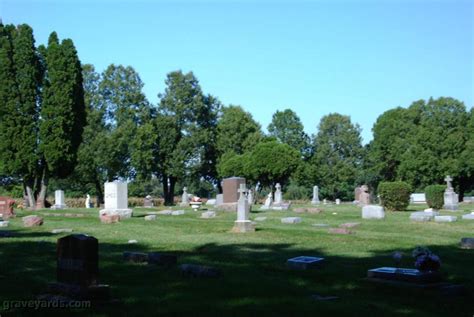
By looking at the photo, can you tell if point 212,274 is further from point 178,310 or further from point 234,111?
point 234,111

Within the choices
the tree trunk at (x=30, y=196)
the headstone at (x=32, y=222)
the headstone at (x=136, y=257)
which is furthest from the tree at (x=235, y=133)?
the headstone at (x=136, y=257)

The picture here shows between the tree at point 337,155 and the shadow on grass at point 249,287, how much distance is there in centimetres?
6205

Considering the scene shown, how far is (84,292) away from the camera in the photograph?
707cm

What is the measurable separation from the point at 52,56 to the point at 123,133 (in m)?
15.8

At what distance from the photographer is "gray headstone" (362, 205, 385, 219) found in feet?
80.1

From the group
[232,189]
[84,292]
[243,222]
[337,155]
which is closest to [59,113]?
[232,189]

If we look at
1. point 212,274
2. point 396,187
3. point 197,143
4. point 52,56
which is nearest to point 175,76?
point 197,143

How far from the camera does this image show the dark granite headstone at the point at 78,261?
23.5ft

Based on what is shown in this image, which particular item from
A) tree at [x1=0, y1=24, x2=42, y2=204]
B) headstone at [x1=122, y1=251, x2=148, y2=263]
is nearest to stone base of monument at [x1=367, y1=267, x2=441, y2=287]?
headstone at [x1=122, y1=251, x2=148, y2=263]

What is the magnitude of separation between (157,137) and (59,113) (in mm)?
18786

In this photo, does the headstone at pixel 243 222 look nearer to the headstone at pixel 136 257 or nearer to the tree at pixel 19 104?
the headstone at pixel 136 257

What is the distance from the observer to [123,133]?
54906 mm

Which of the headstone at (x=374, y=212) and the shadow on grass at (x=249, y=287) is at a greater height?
the headstone at (x=374, y=212)

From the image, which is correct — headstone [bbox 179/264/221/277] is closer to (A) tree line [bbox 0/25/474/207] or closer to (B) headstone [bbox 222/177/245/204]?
(B) headstone [bbox 222/177/245/204]
